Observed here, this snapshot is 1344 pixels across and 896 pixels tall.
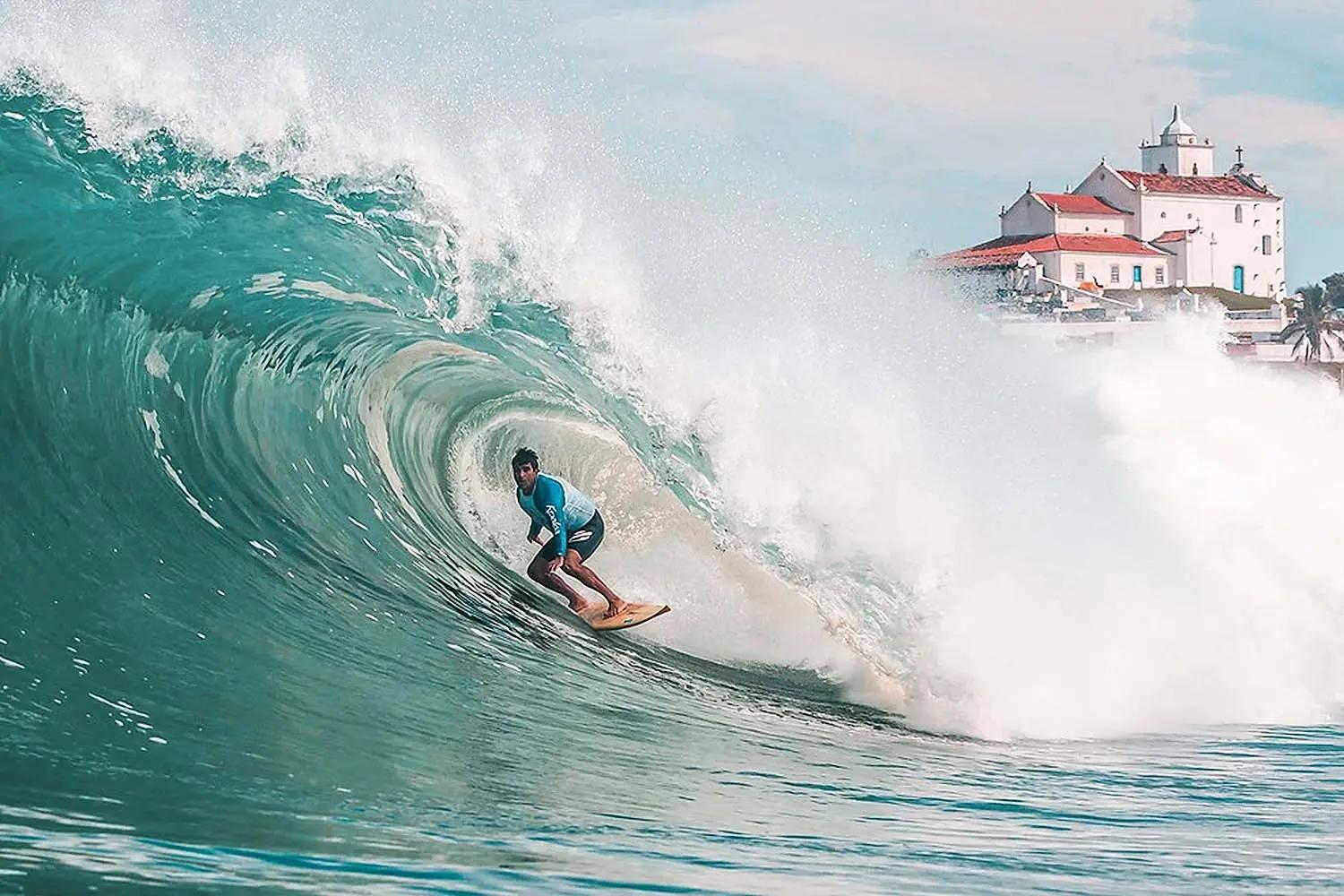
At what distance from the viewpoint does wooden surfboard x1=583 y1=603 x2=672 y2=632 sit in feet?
30.5

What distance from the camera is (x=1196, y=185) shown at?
9669 centimetres

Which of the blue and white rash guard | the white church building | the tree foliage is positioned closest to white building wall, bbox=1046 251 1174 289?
the white church building

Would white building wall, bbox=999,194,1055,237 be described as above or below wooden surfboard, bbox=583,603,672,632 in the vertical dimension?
above

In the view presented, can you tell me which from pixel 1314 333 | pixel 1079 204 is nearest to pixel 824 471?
A: pixel 1314 333

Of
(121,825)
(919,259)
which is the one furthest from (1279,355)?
(121,825)

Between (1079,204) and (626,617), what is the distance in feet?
A: 285

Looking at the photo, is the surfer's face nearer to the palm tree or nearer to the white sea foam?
the white sea foam

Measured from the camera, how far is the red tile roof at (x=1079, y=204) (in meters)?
91.1

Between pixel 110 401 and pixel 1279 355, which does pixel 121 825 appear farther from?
pixel 1279 355

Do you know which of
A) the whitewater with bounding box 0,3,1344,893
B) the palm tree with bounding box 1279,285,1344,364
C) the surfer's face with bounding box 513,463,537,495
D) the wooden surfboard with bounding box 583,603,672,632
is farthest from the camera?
the palm tree with bounding box 1279,285,1344,364

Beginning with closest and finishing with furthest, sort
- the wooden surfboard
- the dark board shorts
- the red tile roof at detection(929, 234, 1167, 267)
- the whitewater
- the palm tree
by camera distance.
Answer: the whitewater
the dark board shorts
the wooden surfboard
the palm tree
the red tile roof at detection(929, 234, 1167, 267)

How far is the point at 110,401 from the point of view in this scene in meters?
9.13

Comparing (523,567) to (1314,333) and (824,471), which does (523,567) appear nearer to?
(824,471)

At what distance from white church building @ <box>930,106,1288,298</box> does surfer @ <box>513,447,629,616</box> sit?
247ft
